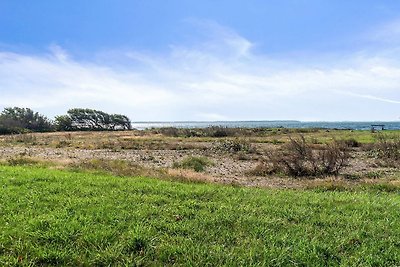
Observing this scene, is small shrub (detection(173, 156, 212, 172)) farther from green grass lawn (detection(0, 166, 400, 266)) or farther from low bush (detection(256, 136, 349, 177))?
green grass lawn (detection(0, 166, 400, 266))

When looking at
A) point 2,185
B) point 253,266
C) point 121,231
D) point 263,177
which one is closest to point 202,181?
point 263,177

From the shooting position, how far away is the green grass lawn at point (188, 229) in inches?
217

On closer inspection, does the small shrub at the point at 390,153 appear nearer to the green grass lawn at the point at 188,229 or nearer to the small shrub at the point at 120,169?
the small shrub at the point at 120,169

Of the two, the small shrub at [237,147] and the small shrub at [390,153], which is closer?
the small shrub at [390,153]

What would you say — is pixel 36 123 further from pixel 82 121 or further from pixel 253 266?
pixel 253 266

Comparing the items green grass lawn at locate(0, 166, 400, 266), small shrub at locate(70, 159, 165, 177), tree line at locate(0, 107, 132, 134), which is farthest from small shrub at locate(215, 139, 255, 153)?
tree line at locate(0, 107, 132, 134)

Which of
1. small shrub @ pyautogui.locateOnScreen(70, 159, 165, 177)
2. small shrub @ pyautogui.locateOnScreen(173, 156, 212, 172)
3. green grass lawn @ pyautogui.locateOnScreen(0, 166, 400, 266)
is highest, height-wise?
green grass lawn @ pyautogui.locateOnScreen(0, 166, 400, 266)

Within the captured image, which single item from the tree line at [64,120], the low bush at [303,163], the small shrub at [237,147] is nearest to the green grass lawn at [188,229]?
the low bush at [303,163]

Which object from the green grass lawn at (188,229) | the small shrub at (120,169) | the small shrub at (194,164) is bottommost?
the small shrub at (194,164)

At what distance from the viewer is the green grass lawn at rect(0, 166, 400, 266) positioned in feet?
18.1

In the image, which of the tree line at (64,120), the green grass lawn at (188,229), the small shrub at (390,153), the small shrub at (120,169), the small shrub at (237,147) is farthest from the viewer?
the tree line at (64,120)

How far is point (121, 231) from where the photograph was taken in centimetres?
639

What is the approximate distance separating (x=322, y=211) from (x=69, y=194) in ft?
19.6

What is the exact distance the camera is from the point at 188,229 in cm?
659
